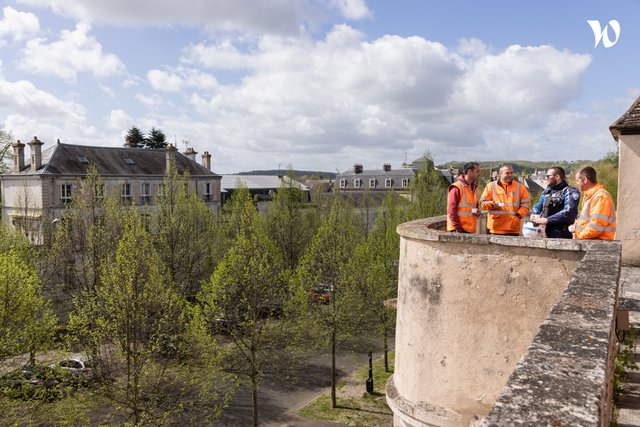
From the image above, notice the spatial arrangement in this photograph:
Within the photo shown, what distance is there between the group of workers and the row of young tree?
10.2m

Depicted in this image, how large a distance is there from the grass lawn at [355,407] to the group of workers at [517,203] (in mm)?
12952

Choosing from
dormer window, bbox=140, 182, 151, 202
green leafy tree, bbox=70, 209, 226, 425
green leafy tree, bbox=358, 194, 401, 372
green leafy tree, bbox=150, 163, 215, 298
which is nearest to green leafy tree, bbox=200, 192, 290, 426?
green leafy tree, bbox=70, 209, 226, 425

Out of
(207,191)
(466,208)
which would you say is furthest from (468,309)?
(207,191)

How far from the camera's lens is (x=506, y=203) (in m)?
9.13

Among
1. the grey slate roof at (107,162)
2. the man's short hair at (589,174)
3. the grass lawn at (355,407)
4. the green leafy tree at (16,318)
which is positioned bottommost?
the grass lawn at (355,407)

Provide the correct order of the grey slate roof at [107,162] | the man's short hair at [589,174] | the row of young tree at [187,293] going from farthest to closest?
the grey slate roof at [107,162], the row of young tree at [187,293], the man's short hair at [589,174]

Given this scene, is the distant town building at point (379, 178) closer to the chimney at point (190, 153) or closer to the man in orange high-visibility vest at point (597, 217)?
the chimney at point (190, 153)

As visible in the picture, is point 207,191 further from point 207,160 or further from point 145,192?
point 145,192

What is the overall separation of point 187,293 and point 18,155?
1816 cm

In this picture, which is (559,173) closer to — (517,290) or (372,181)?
(517,290)

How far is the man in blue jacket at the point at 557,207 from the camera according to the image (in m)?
8.05

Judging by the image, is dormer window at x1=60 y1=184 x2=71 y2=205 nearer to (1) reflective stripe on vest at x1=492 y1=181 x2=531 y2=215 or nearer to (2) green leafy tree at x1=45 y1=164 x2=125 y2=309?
(2) green leafy tree at x1=45 y1=164 x2=125 y2=309

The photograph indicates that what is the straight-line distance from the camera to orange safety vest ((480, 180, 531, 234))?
909 centimetres

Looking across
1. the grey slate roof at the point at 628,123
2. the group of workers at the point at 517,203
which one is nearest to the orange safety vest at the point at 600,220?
the group of workers at the point at 517,203
